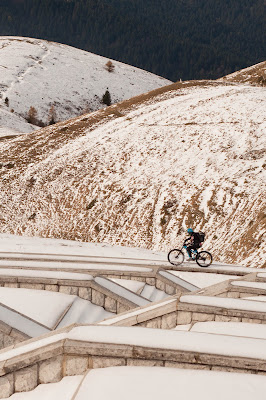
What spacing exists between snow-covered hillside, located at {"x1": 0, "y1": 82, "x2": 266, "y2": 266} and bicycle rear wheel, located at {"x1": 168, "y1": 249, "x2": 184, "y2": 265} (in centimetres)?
830

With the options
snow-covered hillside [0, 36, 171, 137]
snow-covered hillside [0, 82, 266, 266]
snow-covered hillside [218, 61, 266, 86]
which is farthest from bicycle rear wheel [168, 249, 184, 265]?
snow-covered hillside [0, 36, 171, 137]

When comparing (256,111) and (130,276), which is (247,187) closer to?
(256,111)

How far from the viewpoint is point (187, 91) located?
65938 mm

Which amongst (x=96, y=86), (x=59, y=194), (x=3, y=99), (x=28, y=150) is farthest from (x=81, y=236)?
(x=96, y=86)

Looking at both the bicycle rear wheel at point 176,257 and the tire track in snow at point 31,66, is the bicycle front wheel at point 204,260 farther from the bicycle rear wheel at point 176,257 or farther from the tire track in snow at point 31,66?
the tire track in snow at point 31,66

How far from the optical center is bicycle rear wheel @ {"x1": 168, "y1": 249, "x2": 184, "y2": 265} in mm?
21391

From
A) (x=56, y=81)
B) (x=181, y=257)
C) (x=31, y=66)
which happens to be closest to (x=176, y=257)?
(x=181, y=257)

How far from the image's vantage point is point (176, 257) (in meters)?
21.4

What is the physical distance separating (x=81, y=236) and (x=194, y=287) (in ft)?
69.3

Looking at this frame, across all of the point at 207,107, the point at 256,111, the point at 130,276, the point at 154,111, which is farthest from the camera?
the point at 154,111

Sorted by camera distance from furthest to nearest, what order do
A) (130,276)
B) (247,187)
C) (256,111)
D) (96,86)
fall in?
(96,86), (256,111), (247,187), (130,276)

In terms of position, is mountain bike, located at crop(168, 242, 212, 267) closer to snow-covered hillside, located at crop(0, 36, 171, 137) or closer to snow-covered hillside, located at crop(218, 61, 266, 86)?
snow-covered hillside, located at crop(218, 61, 266, 86)

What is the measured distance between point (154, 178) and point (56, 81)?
105m

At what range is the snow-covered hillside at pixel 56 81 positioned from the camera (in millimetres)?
118625
